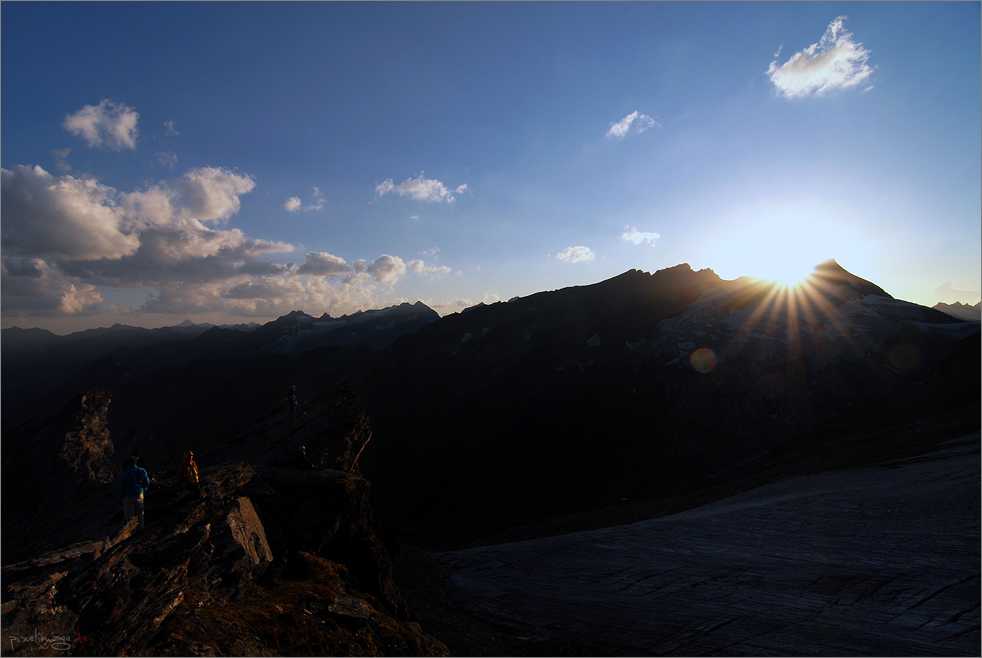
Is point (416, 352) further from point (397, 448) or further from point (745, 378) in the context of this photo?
point (745, 378)

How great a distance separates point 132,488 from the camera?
1062 centimetres

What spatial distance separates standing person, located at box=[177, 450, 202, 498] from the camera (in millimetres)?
12312

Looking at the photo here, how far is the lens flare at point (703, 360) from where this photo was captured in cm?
7259

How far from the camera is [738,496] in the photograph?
36.5 metres

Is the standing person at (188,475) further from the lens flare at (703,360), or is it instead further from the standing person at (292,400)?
the lens flare at (703,360)

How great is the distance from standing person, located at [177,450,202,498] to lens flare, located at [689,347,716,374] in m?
73.8

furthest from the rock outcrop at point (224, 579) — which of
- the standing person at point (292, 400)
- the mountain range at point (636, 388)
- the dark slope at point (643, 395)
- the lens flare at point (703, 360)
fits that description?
the lens flare at point (703, 360)

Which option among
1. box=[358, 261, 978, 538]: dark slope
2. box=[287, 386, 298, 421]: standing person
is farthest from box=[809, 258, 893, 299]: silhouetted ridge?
box=[287, 386, 298, 421]: standing person

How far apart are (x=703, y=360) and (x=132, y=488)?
77214 mm

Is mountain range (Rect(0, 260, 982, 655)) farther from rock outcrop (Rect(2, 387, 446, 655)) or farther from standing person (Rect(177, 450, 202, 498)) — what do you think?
standing person (Rect(177, 450, 202, 498))

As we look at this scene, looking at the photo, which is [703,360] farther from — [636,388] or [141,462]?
[141,462]

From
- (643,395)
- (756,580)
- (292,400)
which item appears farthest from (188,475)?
(643,395)

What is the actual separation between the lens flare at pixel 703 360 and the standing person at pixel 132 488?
247 ft

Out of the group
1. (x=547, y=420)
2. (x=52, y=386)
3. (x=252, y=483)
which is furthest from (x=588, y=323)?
(x=52, y=386)
